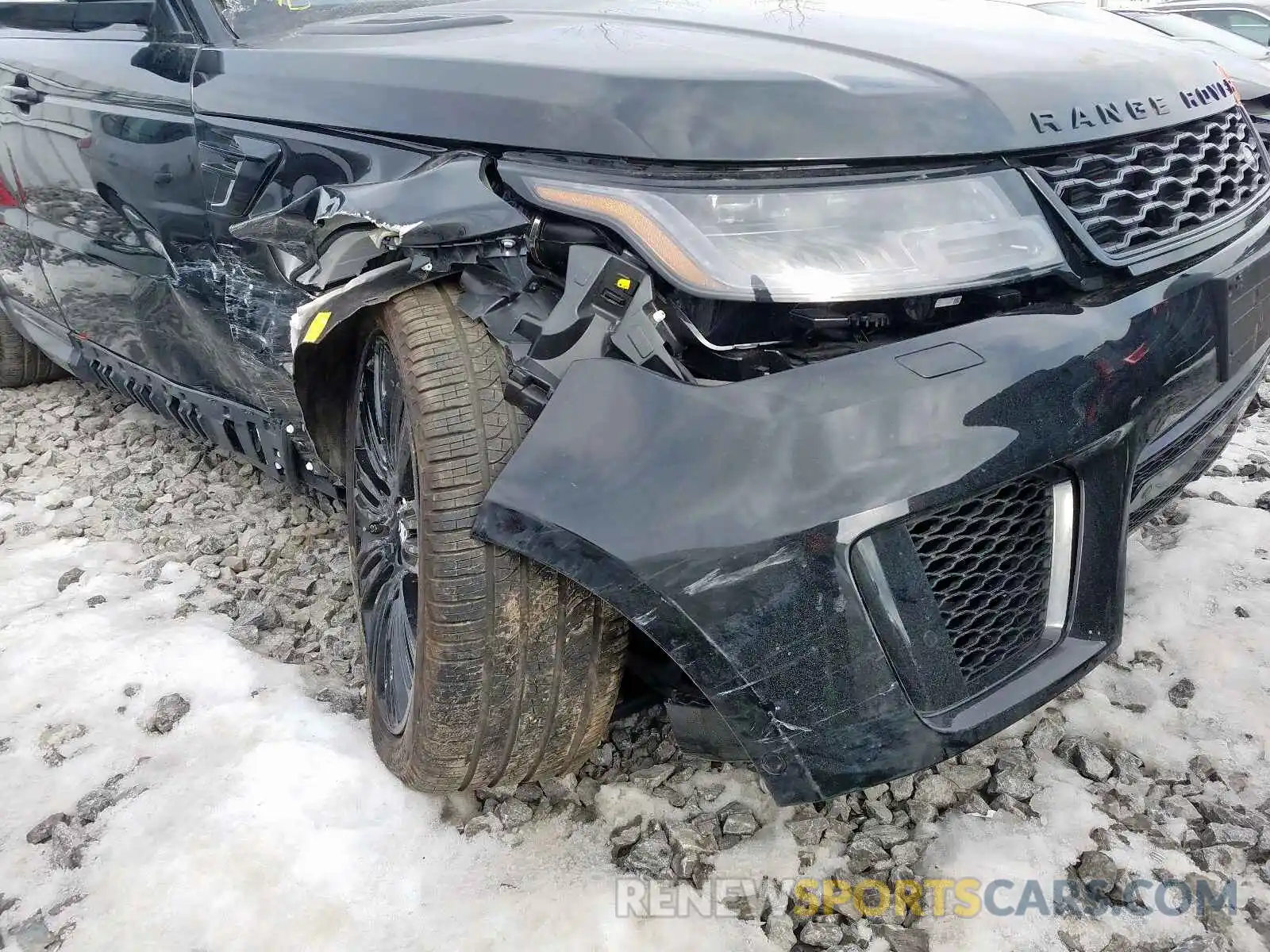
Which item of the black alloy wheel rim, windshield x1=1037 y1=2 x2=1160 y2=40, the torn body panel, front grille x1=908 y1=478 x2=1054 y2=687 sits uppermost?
windshield x1=1037 y1=2 x2=1160 y2=40

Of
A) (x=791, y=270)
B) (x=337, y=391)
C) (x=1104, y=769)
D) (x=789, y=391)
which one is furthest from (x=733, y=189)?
(x=1104, y=769)

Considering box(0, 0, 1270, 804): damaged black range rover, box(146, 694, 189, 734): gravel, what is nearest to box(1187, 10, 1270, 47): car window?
box(0, 0, 1270, 804): damaged black range rover

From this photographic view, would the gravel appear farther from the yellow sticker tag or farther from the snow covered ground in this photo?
the yellow sticker tag

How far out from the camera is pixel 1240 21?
9.77 m

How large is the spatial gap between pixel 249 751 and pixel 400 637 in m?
0.44

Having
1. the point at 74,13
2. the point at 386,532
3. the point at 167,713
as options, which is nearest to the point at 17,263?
the point at 74,13

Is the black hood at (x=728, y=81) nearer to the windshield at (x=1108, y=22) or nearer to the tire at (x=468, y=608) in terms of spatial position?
the windshield at (x=1108, y=22)

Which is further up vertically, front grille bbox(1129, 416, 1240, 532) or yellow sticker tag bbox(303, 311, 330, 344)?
Result: yellow sticker tag bbox(303, 311, 330, 344)

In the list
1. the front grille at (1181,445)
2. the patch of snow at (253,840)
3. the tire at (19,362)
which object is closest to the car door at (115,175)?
the patch of snow at (253,840)

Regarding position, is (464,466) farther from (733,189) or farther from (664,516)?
(733,189)

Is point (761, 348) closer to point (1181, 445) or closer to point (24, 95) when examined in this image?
point (1181, 445)

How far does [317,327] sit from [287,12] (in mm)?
1066

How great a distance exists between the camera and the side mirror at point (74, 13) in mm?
2307

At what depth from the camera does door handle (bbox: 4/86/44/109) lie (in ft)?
8.80
